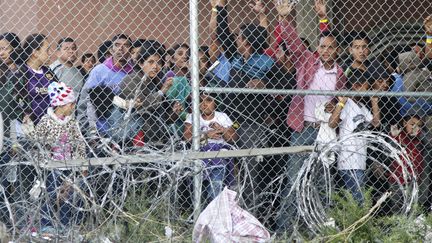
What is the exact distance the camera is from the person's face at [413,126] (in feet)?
34.1

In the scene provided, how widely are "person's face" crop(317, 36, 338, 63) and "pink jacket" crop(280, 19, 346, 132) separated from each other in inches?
2.8

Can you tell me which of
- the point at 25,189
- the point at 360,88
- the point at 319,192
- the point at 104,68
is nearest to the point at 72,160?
the point at 25,189

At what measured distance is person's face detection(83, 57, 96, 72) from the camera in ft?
34.6

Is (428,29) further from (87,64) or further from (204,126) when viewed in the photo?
(87,64)

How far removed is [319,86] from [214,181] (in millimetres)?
1431

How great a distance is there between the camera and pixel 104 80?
9617 mm

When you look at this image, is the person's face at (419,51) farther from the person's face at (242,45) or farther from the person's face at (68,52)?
the person's face at (68,52)

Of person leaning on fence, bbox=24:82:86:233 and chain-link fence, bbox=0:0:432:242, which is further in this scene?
chain-link fence, bbox=0:0:432:242

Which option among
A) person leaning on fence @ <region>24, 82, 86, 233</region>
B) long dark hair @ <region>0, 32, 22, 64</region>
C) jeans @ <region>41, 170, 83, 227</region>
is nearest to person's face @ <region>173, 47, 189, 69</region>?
person leaning on fence @ <region>24, 82, 86, 233</region>

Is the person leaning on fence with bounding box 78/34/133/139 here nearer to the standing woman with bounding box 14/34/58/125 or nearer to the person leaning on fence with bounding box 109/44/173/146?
the person leaning on fence with bounding box 109/44/173/146

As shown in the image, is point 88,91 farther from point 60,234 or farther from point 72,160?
point 60,234

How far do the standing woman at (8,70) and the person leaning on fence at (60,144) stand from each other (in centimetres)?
18

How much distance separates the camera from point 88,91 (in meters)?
9.59

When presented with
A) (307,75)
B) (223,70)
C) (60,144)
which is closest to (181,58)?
(223,70)
